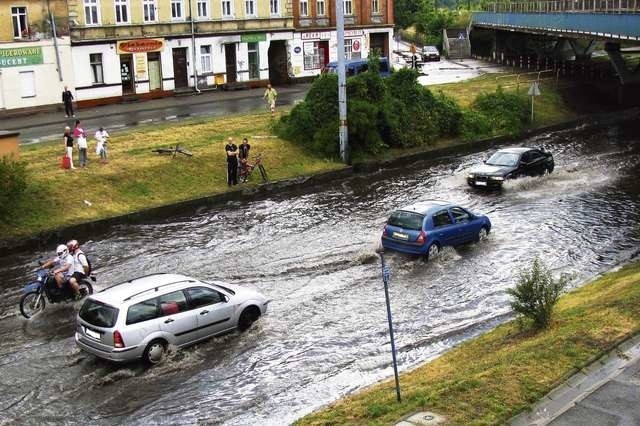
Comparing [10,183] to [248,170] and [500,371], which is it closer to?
[248,170]

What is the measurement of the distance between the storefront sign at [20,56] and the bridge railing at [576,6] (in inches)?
1323

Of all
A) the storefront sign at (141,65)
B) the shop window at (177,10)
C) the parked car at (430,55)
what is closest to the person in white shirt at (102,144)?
the storefront sign at (141,65)

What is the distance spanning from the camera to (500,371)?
12359 millimetres

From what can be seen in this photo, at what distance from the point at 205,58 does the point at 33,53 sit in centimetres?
1265

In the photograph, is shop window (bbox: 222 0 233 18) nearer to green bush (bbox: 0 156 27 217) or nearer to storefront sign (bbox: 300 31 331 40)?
storefront sign (bbox: 300 31 331 40)

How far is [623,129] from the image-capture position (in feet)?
159

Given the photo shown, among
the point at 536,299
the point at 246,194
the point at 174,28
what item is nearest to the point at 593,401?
the point at 536,299

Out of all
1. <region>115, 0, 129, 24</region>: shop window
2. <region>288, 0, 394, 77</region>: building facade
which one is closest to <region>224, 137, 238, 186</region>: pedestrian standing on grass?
<region>115, 0, 129, 24</region>: shop window

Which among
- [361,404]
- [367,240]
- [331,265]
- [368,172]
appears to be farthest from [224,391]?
[368,172]

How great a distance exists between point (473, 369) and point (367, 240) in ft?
41.0

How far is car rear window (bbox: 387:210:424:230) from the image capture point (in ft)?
76.0

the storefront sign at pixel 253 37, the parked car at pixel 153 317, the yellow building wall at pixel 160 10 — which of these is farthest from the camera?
the storefront sign at pixel 253 37

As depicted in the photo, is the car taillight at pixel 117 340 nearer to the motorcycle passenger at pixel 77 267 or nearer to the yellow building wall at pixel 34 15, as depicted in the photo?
the motorcycle passenger at pixel 77 267

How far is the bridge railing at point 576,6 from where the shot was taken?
164 ft
